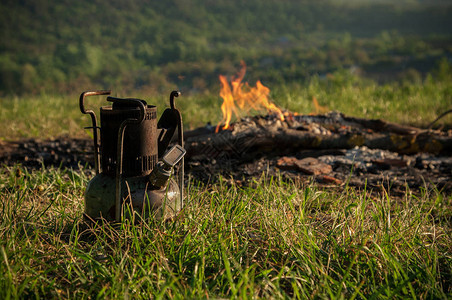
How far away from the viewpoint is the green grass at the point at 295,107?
5648 millimetres

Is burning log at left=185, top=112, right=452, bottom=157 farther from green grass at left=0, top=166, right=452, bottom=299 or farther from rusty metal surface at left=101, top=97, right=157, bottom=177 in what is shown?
rusty metal surface at left=101, top=97, right=157, bottom=177

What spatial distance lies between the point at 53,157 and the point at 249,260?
316 centimetres

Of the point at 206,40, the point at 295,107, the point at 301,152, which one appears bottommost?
the point at 301,152

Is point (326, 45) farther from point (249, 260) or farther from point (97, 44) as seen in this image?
point (249, 260)

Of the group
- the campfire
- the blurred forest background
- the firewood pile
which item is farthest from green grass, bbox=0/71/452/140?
the blurred forest background

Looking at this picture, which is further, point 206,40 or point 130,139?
point 206,40

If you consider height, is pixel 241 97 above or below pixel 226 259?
above

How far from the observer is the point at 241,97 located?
14.1ft

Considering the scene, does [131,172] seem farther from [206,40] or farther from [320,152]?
[206,40]

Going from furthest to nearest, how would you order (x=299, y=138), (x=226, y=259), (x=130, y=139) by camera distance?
1. (x=299, y=138)
2. (x=130, y=139)
3. (x=226, y=259)

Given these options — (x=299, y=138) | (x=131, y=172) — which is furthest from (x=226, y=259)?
(x=299, y=138)

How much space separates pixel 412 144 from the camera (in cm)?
426

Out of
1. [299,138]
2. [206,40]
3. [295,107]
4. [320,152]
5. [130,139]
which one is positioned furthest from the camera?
[206,40]

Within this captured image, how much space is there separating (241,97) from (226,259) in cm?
293
